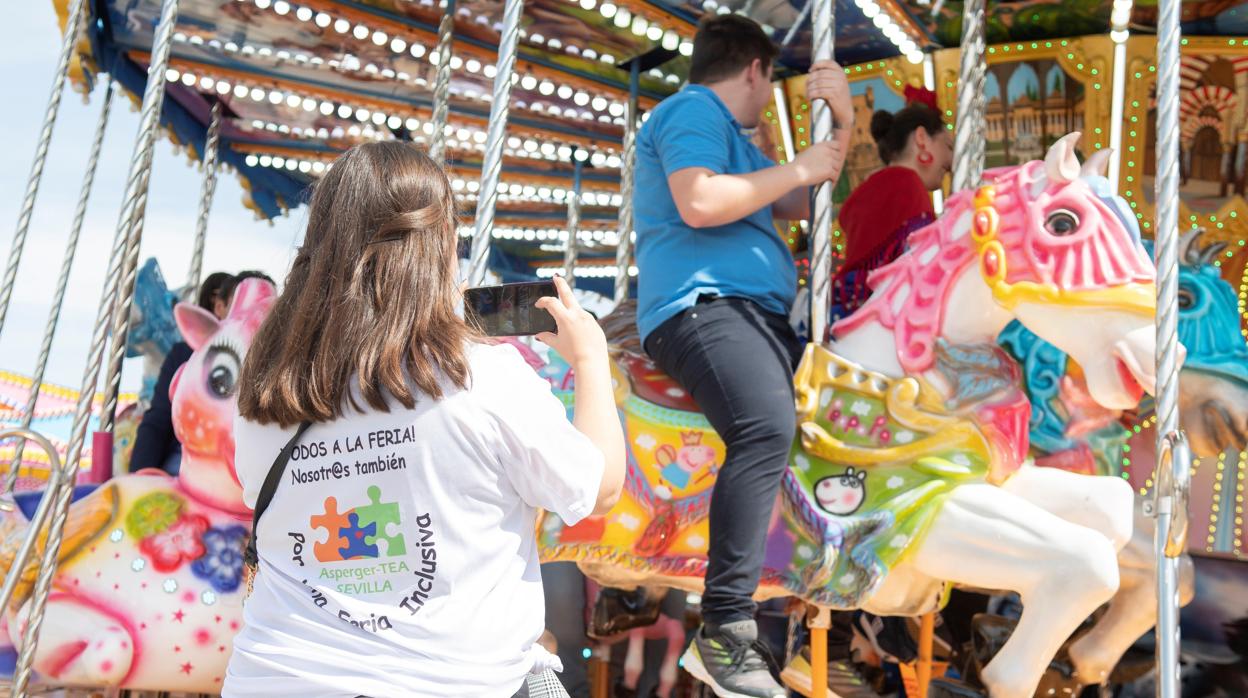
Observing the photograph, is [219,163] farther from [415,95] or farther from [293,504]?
[293,504]

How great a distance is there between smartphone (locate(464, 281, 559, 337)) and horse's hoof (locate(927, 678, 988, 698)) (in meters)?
1.79

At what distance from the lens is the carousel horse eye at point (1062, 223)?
112 inches

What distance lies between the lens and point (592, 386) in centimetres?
157

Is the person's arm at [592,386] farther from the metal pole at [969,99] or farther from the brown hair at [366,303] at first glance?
the metal pole at [969,99]

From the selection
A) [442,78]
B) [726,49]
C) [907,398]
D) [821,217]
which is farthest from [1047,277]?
[442,78]

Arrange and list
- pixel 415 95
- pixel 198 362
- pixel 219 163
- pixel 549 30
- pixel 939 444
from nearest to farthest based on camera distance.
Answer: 1. pixel 939 444
2. pixel 198 362
3. pixel 549 30
4. pixel 415 95
5. pixel 219 163

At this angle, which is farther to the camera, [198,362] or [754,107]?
[198,362]

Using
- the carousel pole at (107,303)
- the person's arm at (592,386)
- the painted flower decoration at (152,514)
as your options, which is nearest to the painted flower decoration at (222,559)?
the painted flower decoration at (152,514)

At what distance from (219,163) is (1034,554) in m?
4.85

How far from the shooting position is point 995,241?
291 cm

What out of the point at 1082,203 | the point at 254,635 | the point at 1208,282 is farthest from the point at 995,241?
the point at 254,635

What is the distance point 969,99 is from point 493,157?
1.67 meters

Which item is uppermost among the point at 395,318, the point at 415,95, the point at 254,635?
the point at 415,95

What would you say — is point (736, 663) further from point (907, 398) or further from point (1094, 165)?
point (1094, 165)
